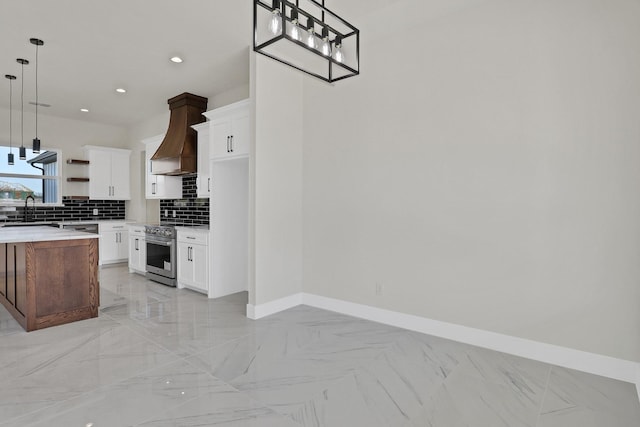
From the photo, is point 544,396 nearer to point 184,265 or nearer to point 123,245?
point 184,265

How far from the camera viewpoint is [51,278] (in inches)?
139

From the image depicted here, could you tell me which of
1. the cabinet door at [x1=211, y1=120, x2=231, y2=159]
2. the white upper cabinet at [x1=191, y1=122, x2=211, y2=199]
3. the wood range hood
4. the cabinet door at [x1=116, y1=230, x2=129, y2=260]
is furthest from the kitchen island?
the cabinet door at [x1=116, y1=230, x2=129, y2=260]

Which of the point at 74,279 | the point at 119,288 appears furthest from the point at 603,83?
the point at 119,288

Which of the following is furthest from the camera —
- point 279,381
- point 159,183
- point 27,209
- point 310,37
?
point 27,209

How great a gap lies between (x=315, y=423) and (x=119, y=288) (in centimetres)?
415

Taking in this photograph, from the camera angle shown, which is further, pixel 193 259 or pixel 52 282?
pixel 193 259

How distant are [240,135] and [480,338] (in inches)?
129

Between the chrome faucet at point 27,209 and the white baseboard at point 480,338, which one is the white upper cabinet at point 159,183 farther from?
the white baseboard at point 480,338

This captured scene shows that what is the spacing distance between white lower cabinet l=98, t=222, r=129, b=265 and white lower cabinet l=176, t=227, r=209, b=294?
94.0 inches

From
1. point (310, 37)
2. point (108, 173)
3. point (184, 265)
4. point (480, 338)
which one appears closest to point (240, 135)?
point (184, 265)

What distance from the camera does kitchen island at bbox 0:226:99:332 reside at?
11.2 ft

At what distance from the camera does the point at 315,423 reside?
1979 millimetres

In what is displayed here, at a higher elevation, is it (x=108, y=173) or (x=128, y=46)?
(x=128, y=46)

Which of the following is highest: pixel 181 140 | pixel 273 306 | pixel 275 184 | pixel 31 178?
pixel 181 140
